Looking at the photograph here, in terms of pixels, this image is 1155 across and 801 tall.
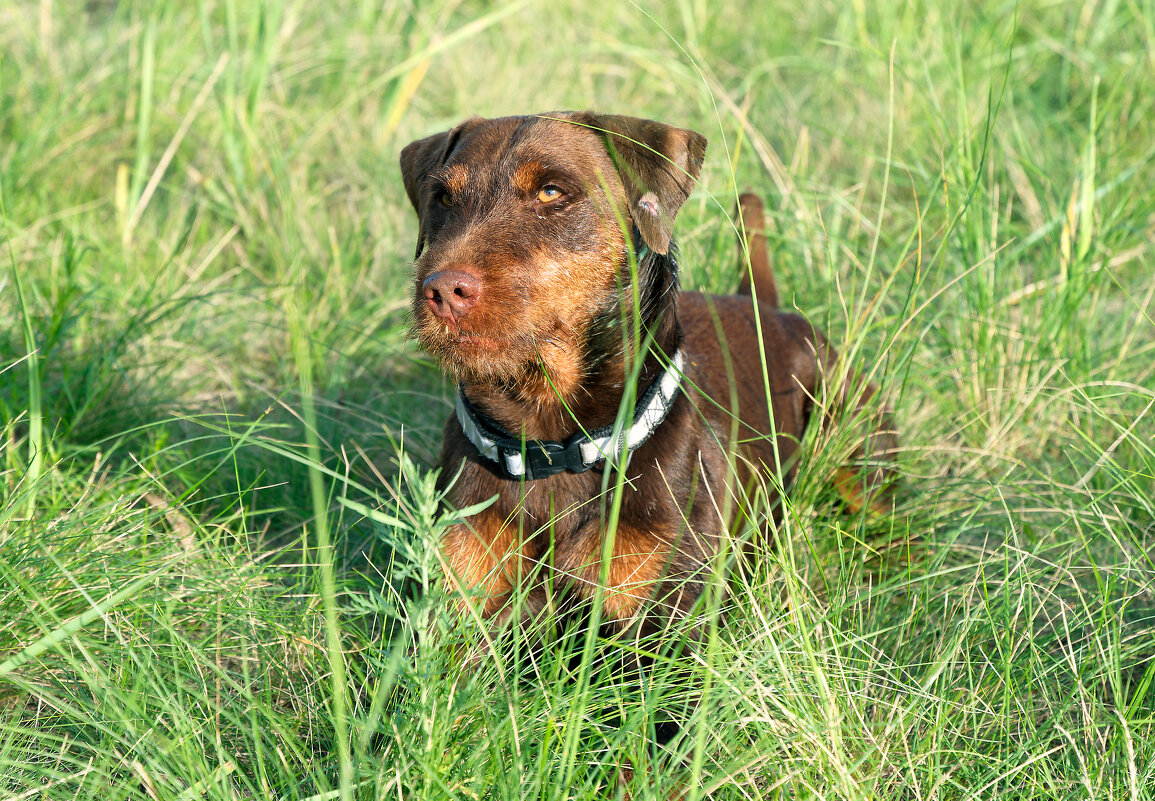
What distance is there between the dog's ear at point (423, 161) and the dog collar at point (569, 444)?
2.24 ft

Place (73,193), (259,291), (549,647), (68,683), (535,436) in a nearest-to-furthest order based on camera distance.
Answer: (68,683)
(549,647)
(535,436)
(259,291)
(73,193)

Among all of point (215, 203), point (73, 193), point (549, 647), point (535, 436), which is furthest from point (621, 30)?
point (549, 647)

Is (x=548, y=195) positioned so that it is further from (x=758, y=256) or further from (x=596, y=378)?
(x=758, y=256)

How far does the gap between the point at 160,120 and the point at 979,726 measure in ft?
16.0

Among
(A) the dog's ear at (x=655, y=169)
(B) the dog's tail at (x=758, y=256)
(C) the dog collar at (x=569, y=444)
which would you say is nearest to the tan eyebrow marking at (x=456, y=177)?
(A) the dog's ear at (x=655, y=169)

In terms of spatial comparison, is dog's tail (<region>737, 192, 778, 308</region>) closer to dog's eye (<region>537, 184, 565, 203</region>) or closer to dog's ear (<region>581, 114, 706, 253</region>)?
dog's ear (<region>581, 114, 706, 253</region>)

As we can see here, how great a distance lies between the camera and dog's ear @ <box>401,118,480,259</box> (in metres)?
2.95

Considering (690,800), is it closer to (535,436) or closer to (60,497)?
(535,436)

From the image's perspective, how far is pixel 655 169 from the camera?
270 cm

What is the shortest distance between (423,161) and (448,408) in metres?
1.15

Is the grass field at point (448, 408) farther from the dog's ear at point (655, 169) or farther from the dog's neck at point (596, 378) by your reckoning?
the dog's neck at point (596, 378)

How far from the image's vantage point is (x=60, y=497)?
273cm

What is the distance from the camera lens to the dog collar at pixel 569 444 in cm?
255

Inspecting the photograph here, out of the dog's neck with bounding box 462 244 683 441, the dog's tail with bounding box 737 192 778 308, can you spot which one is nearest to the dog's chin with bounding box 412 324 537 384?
the dog's neck with bounding box 462 244 683 441
